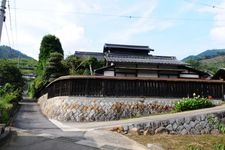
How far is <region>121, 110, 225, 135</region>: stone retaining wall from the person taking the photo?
13.7 m

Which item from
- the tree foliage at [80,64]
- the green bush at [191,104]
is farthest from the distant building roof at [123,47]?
the green bush at [191,104]

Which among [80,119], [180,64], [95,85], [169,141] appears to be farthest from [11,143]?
[180,64]

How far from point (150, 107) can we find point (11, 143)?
9625mm

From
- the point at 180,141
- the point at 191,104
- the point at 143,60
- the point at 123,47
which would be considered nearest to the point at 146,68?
the point at 143,60

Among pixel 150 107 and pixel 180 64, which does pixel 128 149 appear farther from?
pixel 180 64

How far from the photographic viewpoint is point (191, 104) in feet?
58.8

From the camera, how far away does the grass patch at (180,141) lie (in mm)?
11272

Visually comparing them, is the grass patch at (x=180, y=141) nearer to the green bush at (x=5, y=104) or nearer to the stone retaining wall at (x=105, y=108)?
the stone retaining wall at (x=105, y=108)

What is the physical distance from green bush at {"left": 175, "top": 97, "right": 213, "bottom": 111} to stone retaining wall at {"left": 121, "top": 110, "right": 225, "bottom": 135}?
2350 mm

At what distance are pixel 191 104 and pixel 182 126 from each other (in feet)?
11.5

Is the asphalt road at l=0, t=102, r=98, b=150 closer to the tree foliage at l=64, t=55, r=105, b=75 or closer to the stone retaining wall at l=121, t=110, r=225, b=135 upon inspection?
the stone retaining wall at l=121, t=110, r=225, b=135

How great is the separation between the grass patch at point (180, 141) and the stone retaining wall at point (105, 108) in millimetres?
4462

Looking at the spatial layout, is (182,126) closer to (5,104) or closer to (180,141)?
(180,141)

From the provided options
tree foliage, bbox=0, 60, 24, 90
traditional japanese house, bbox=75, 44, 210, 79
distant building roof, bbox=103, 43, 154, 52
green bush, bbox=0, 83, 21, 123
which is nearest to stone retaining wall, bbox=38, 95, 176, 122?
green bush, bbox=0, 83, 21, 123
